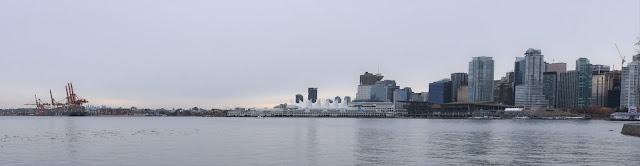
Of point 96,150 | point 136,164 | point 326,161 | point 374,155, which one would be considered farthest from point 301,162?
point 96,150

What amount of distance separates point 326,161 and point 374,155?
6346 mm

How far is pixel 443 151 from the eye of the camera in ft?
167

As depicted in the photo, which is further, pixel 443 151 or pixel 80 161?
pixel 443 151

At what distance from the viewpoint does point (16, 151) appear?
4800 cm

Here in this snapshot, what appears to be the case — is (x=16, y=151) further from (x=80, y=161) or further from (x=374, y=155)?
(x=374, y=155)

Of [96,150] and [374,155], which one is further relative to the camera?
[96,150]

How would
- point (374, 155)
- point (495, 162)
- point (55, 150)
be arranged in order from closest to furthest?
1. point (495, 162)
2. point (374, 155)
3. point (55, 150)

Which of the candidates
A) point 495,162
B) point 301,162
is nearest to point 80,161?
point 301,162

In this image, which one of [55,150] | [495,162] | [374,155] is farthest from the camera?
[55,150]

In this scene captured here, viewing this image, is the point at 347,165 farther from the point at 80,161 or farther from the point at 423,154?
the point at 80,161

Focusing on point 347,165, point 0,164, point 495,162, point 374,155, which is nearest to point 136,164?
point 0,164

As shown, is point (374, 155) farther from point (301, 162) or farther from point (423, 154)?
point (301, 162)

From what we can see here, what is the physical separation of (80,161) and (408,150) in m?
29.4

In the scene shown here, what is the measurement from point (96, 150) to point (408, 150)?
1168 inches
